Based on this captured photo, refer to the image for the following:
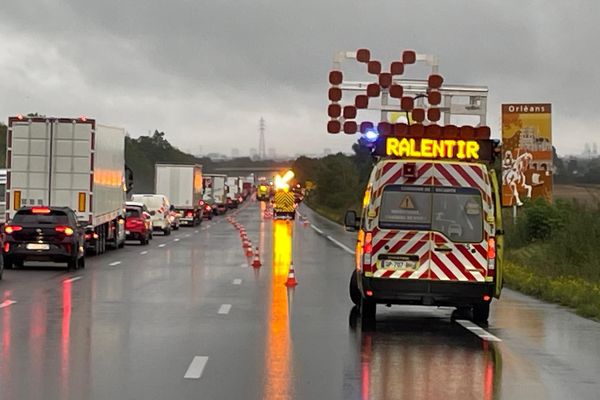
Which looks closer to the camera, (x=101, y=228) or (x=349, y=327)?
(x=349, y=327)

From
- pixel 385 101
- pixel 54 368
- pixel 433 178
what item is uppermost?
pixel 385 101

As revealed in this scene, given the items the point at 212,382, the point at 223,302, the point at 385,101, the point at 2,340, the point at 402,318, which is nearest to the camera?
the point at 212,382

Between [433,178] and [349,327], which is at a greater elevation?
[433,178]

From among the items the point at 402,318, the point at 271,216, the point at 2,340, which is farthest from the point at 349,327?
the point at 271,216

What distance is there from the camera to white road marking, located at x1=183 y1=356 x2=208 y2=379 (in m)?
12.4

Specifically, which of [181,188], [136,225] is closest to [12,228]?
[136,225]

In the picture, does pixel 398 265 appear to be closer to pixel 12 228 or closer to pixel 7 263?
pixel 12 228

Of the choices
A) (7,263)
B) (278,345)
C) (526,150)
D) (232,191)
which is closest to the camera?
(278,345)

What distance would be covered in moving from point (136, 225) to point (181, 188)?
81.7ft

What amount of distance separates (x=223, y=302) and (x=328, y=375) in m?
9.19

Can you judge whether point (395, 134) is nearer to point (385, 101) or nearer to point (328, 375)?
point (328, 375)

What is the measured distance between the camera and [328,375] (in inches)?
497

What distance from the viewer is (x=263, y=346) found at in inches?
593

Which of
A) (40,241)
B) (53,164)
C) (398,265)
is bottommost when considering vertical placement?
(40,241)
